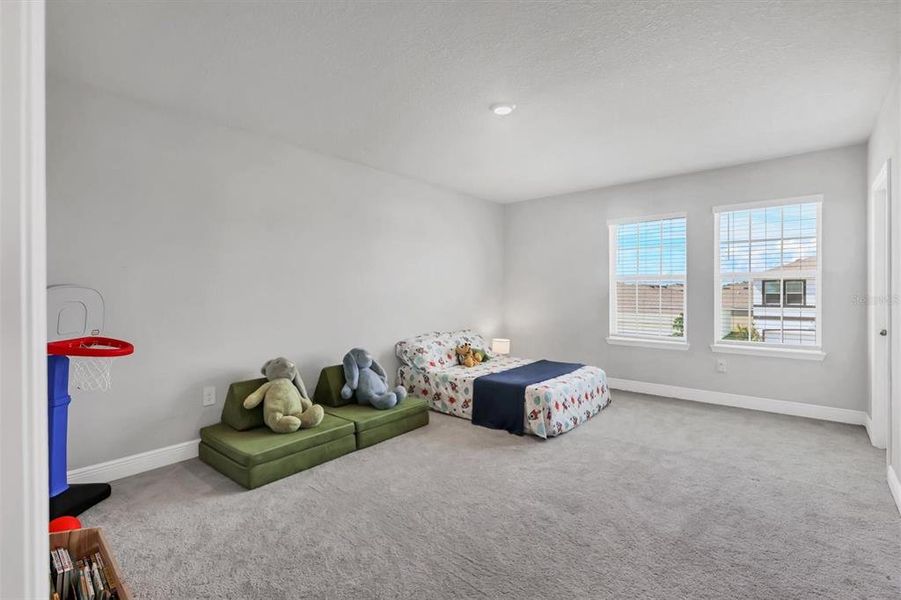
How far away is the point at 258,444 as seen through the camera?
9.59ft

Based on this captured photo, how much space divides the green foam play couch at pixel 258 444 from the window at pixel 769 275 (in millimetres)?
3897

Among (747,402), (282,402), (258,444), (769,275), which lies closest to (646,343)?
(747,402)

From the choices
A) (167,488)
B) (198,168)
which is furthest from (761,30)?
(167,488)

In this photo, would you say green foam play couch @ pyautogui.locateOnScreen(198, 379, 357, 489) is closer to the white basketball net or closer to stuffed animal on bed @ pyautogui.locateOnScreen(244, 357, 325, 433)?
stuffed animal on bed @ pyautogui.locateOnScreen(244, 357, 325, 433)

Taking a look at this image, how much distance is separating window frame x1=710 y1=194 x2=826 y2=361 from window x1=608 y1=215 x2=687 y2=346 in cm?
33

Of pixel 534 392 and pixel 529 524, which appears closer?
pixel 529 524

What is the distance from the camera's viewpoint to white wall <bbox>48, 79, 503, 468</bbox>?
9.09ft

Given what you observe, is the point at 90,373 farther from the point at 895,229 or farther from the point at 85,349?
the point at 895,229

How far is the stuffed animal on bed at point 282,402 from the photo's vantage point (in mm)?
3133

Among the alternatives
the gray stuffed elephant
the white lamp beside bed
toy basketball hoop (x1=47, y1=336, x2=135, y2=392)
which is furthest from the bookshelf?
the white lamp beside bed

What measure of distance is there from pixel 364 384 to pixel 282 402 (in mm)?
816

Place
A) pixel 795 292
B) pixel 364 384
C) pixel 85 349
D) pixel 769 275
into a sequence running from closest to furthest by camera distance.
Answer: pixel 85 349 → pixel 364 384 → pixel 795 292 → pixel 769 275

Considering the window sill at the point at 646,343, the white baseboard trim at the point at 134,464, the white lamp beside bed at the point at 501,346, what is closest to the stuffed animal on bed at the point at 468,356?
the white lamp beside bed at the point at 501,346

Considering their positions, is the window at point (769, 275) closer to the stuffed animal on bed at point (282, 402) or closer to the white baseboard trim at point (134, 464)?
the stuffed animal on bed at point (282, 402)
